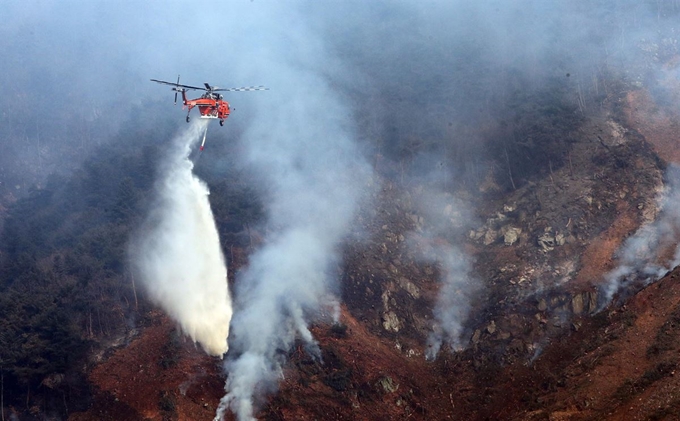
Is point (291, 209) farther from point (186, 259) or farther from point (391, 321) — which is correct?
point (391, 321)

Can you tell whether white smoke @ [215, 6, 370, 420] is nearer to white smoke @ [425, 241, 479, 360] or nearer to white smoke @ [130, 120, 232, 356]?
white smoke @ [130, 120, 232, 356]

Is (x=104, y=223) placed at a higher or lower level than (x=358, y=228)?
higher

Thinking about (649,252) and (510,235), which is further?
(510,235)

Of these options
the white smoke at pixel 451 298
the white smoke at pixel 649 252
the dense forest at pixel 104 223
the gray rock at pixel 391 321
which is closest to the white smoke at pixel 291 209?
the dense forest at pixel 104 223

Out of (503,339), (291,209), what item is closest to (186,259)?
(291,209)

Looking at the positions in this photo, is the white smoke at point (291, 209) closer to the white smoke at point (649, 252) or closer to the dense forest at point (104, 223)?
the dense forest at point (104, 223)

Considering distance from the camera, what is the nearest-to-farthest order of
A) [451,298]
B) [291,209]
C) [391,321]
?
[391,321]
[451,298]
[291,209]

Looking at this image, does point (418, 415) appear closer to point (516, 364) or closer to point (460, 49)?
point (516, 364)
